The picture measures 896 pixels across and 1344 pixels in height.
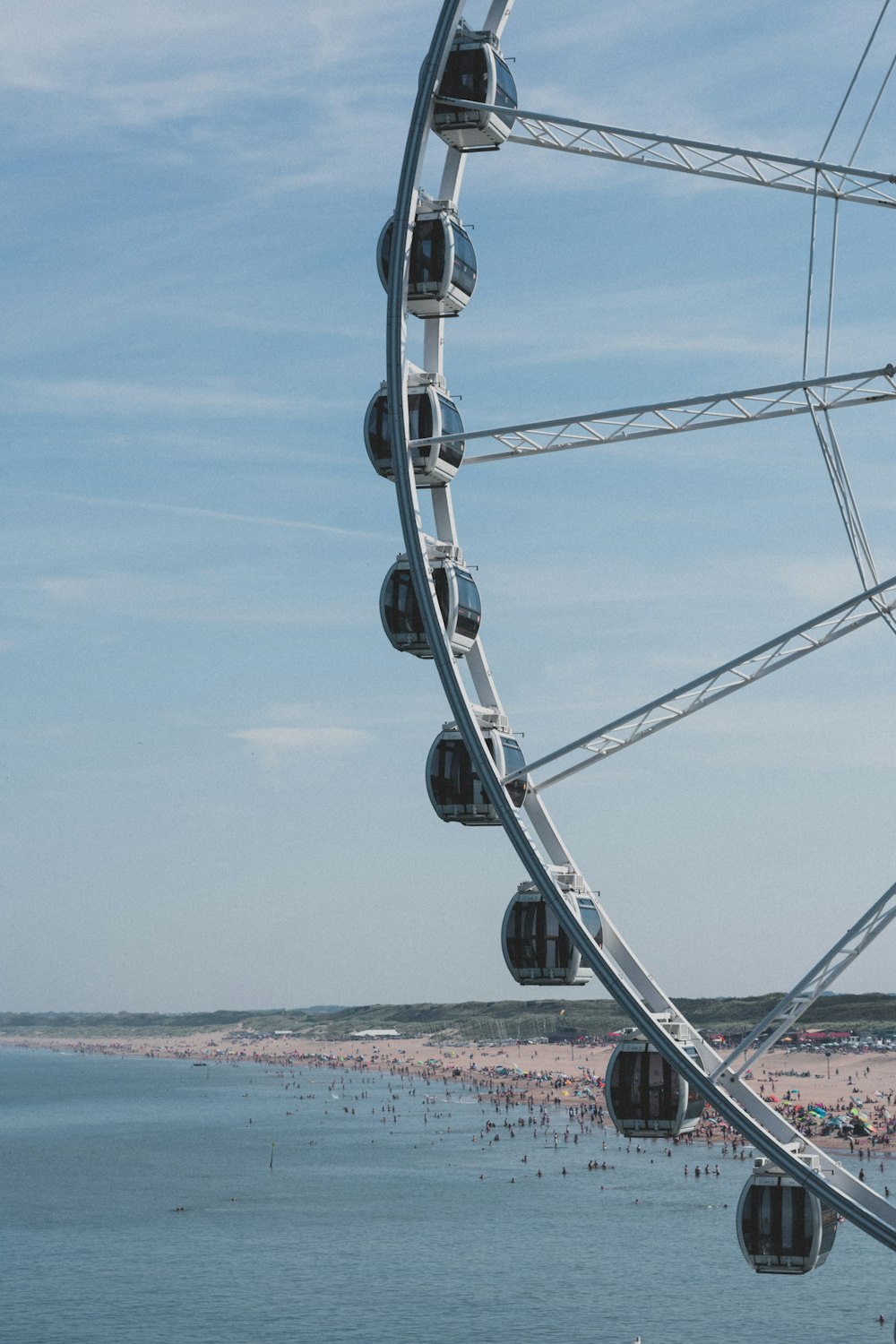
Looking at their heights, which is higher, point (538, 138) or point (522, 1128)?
point (538, 138)

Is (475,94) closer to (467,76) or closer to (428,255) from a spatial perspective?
(467,76)

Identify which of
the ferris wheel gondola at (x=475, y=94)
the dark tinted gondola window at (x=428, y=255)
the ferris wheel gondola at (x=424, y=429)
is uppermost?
the ferris wheel gondola at (x=475, y=94)

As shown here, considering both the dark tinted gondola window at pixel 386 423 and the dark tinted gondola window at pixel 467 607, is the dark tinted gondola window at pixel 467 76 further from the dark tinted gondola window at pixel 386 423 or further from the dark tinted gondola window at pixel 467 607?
the dark tinted gondola window at pixel 467 607

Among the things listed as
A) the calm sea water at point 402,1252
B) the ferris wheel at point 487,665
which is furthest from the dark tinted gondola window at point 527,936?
the calm sea water at point 402,1252

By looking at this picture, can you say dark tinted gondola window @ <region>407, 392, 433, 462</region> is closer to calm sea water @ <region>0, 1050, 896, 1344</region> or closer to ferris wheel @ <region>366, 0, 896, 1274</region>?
ferris wheel @ <region>366, 0, 896, 1274</region>

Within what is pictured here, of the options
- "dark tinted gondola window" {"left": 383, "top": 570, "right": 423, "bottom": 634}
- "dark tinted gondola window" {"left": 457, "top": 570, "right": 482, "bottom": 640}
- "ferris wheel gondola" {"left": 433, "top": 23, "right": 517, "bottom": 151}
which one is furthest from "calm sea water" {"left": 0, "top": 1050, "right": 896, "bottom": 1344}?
"ferris wheel gondola" {"left": 433, "top": 23, "right": 517, "bottom": 151}

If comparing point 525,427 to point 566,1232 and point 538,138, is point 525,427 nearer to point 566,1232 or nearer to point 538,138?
point 538,138

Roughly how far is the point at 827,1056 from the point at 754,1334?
367ft

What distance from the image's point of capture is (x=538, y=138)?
83.4ft

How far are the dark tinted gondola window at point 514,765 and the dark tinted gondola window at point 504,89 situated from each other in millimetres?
9452

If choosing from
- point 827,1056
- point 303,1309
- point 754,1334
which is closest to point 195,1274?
point 303,1309

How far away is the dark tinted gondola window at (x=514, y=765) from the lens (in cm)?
2355

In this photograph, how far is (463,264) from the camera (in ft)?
84.6

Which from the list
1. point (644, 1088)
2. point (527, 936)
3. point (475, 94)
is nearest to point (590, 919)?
point (527, 936)
